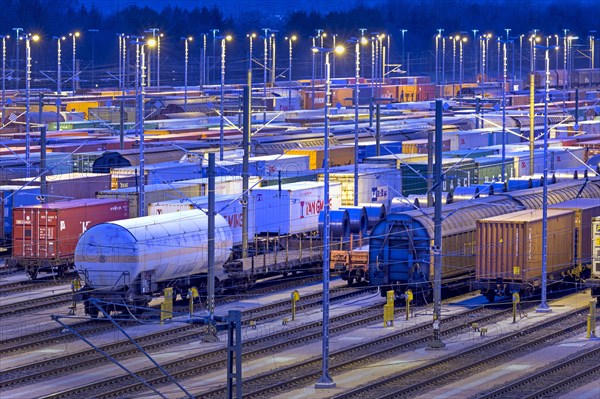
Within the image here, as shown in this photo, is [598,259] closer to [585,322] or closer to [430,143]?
[585,322]

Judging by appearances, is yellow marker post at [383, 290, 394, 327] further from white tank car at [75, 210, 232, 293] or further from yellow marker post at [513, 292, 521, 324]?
white tank car at [75, 210, 232, 293]

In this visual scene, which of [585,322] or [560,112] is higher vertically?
[560,112]

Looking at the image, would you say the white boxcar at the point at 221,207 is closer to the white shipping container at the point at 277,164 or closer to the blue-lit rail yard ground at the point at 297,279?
the blue-lit rail yard ground at the point at 297,279

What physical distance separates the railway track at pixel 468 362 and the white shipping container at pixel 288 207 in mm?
13454

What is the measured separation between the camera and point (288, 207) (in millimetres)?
56219

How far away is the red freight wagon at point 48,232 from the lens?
5197 centimetres

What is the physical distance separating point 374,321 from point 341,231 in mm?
8338

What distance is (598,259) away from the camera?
150 ft

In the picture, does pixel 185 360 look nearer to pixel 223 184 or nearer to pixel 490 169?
pixel 223 184

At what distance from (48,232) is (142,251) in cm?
859

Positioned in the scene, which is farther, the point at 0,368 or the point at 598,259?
the point at 598,259

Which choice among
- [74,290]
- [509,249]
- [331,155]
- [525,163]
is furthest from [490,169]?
[74,290]

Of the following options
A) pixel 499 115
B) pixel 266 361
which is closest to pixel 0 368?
pixel 266 361

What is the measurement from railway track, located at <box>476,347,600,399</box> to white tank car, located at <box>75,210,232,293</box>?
13515 millimetres
